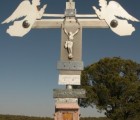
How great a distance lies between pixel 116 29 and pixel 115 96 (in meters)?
33.7

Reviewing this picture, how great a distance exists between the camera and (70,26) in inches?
483

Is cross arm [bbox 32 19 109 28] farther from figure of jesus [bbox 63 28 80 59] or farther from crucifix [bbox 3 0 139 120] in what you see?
figure of jesus [bbox 63 28 80 59]

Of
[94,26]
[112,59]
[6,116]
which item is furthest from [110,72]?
[94,26]

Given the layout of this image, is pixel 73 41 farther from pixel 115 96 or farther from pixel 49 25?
pixel 115 96

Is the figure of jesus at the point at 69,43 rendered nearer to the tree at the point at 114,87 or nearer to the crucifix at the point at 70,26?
the crucifix at the point at 70,26

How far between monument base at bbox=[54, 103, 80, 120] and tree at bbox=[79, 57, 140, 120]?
33.2 meters

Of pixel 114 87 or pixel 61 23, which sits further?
pixel 114 87

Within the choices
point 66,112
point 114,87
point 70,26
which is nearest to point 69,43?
point 70,26

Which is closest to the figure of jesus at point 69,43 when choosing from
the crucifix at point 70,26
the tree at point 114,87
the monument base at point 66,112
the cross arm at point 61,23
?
the crucifix at point 70,26

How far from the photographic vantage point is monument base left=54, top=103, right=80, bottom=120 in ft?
35.9

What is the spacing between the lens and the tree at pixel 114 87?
4450 cm

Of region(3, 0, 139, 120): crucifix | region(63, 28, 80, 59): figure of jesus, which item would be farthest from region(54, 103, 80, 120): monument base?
region(63, 28, 80, 59): figure of jesus

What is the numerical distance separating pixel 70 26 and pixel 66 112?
2898mm

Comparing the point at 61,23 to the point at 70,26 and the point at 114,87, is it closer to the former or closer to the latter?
the point at 70,26
